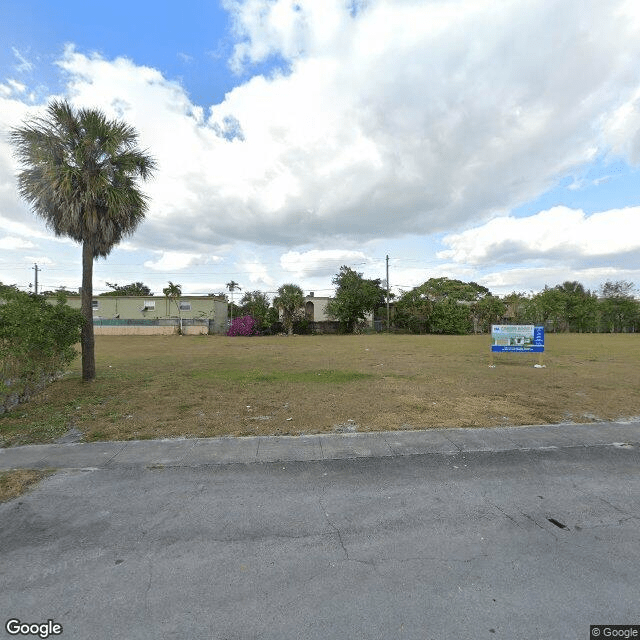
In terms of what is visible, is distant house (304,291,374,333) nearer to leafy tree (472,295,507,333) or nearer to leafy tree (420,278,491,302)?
leafy tree (420,278,491,302)

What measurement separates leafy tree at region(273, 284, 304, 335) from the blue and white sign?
27.1m

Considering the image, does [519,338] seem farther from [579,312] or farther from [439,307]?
[579,312]

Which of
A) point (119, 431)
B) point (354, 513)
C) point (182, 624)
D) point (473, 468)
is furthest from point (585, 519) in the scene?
point (119, 431)

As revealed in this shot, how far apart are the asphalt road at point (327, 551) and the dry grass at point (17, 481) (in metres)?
0.17

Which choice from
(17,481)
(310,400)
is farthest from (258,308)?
(17,481)

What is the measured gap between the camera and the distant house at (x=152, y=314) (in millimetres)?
38625

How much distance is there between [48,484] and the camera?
13.5 feet

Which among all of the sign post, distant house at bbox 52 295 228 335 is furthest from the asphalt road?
distant house at bbox 52 295 228 335

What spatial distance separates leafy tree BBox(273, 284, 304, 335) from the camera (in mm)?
39344

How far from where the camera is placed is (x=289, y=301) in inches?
1550

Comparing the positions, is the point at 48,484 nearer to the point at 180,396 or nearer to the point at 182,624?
the point at 182,624

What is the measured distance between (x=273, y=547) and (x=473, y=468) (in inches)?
108

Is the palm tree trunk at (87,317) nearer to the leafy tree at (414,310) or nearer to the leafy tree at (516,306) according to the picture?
the leafy tree at (414,310)

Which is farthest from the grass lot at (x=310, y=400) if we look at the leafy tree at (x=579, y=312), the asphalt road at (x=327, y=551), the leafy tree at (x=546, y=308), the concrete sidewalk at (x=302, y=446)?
the leafy tree at (x=579, y=312)
